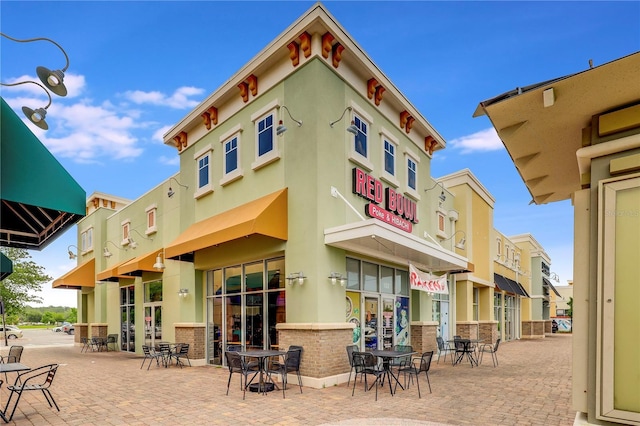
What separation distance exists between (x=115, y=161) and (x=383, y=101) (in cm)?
1801

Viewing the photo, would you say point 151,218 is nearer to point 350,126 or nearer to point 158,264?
point 158,264

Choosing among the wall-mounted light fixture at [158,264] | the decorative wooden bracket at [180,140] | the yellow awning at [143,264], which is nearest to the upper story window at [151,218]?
the yellow awning at [143,264]

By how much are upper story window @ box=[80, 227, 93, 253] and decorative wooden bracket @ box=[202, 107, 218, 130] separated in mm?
13148

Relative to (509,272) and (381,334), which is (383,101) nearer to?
(381,334)

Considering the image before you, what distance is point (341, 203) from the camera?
1127cm

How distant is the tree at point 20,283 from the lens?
32.9 metres

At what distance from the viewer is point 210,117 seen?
1427 centimetres

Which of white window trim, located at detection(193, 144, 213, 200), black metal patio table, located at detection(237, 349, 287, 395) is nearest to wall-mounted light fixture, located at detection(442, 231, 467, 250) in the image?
white window trim, located at detection(193, 144, 213, 200)

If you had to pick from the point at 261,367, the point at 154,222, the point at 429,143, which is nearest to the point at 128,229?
the point at 154,222

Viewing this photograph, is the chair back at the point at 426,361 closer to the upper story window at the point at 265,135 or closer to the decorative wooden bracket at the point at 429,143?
the upper story window at the point at 265,135

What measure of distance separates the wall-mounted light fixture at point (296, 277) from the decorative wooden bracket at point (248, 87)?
5.45 meters

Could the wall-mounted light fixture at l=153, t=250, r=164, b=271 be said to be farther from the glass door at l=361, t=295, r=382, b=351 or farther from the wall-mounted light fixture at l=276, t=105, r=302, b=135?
the glass door at l=361, t=295, r=382, b=351

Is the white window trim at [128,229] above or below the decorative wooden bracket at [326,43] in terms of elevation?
below

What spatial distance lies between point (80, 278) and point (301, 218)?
54.5 ft
